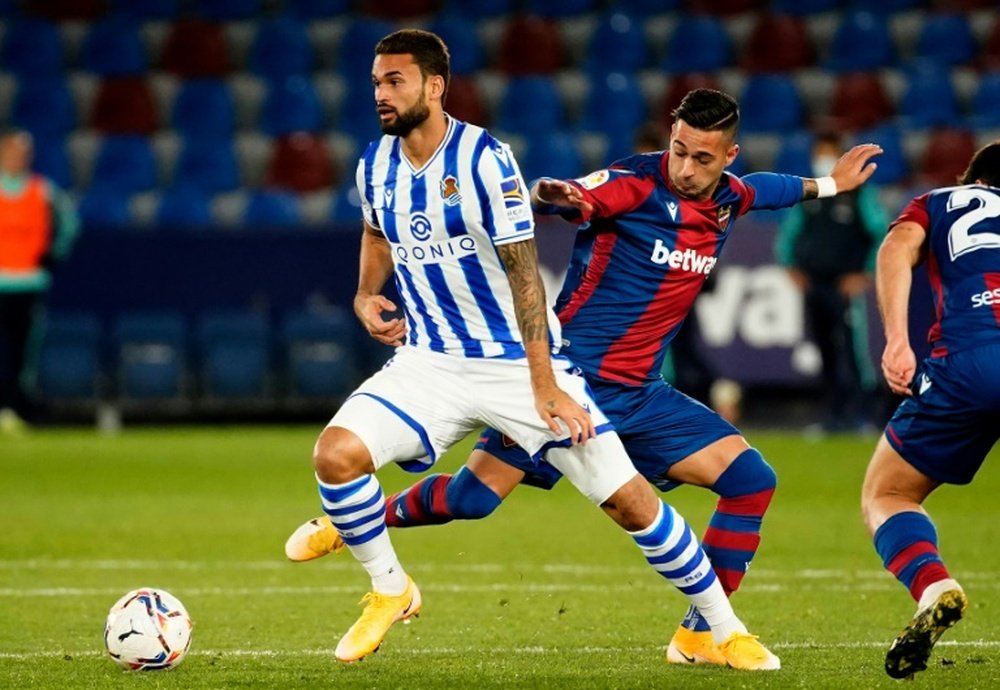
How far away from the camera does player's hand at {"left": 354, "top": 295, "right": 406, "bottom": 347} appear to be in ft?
19.2

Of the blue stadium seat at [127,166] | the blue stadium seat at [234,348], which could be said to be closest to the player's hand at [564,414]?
the blue stadium seat at [234,348]

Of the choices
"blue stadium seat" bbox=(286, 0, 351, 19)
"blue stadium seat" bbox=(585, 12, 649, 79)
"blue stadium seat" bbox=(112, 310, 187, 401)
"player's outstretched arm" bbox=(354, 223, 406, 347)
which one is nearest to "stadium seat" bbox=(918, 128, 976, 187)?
"blue stadium seat" bbox=(585, 12, 649, 79)

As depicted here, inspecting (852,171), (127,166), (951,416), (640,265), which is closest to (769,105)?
(127,166)

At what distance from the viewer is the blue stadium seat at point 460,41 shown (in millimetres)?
17062

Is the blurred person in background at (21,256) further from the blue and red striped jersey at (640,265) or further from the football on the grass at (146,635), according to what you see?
the football on the grass at (146,635)

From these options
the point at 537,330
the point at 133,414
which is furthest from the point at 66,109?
the point at 537,330

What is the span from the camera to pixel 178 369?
14.8 meters

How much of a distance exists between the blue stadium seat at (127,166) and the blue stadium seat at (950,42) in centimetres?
740

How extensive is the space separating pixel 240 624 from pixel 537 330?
6.12 ft

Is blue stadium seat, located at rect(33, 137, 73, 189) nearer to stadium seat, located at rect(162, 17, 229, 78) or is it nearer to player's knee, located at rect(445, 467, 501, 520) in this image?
stadium seat, located at rect(162, 17, 229, 78)

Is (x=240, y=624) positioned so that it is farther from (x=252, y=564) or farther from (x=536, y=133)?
(x=536, y=133)

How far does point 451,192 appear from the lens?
548cm

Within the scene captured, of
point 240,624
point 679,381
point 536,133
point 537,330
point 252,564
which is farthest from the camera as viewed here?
point 536,133

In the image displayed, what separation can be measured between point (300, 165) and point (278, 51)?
1738mm
